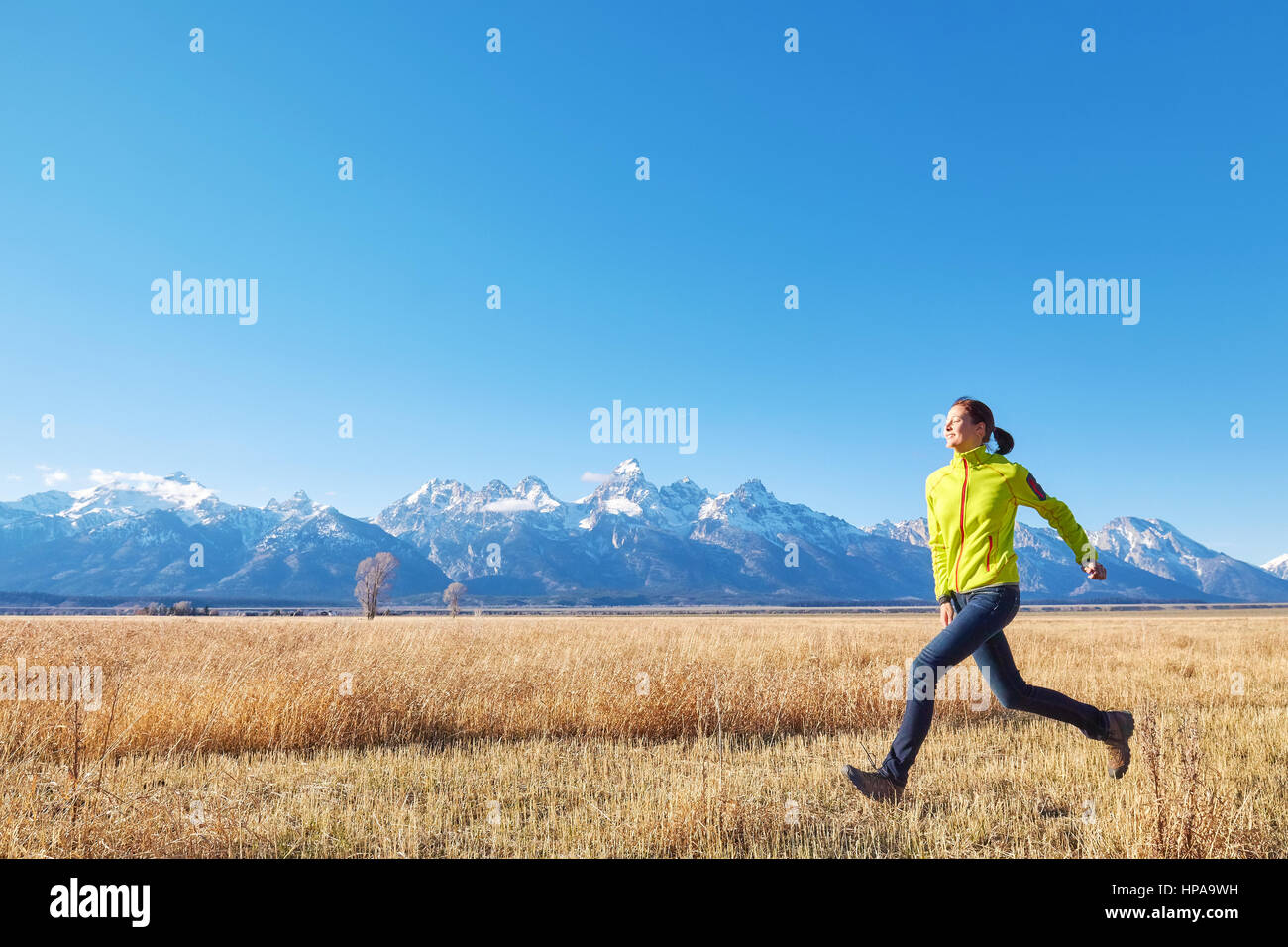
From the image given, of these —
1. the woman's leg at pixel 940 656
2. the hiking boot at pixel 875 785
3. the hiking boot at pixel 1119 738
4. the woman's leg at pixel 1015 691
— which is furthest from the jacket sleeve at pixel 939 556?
the hiking boot at pixel 1119 738

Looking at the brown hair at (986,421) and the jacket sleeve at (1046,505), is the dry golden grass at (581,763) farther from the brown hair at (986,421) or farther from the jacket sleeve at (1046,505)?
the brown hair at (986,421)

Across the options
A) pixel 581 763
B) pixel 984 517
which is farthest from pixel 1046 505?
pixel 581 763

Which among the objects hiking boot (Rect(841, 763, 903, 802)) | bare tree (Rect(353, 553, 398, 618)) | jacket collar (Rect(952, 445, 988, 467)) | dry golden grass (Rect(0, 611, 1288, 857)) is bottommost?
bare tree (Rect(353, 553, 398, 618))

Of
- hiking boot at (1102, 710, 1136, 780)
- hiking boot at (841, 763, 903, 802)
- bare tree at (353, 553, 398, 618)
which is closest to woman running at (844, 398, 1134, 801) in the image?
hiking boot at (841, 763, 903, 802)

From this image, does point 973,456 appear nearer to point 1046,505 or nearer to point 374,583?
point 1046,505

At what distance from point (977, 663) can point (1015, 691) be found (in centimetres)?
42

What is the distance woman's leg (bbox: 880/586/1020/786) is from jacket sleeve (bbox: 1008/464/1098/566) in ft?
1.83

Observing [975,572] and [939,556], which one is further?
[939,556]

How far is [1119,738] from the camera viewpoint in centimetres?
523

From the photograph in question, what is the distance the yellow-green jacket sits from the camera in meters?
4.71

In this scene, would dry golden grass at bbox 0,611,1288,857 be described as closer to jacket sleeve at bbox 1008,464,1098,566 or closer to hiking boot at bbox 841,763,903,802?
hiking boot at bbox 841,763,903,802

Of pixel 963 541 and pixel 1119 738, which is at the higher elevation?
pixel 963 541
